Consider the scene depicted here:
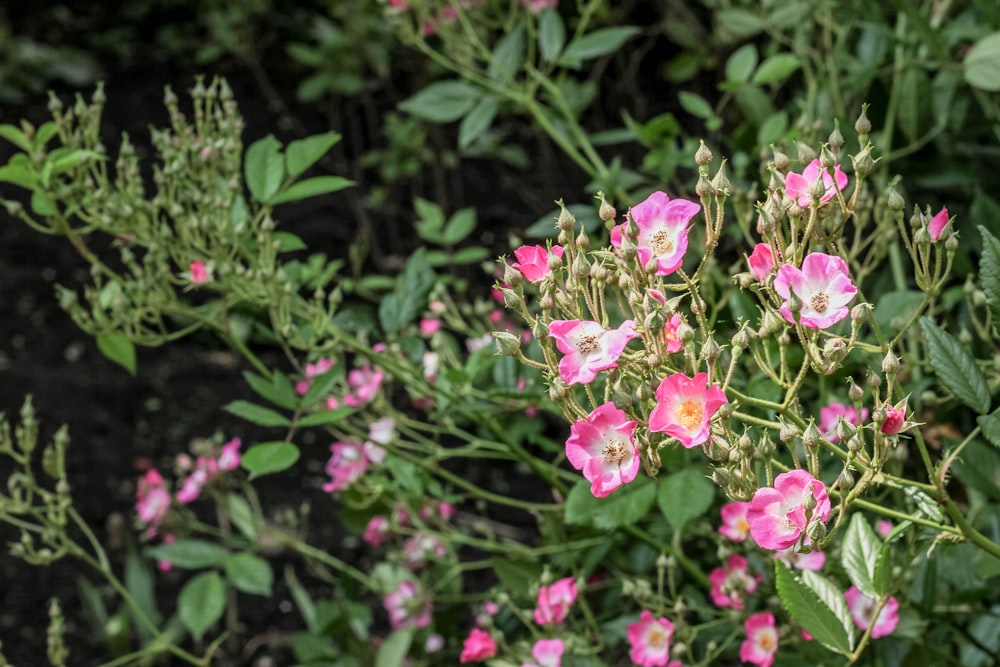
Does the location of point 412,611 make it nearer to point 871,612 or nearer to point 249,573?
point 249,573

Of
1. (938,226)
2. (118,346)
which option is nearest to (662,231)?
(938,226)

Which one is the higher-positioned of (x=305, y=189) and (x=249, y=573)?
(x=305, y=189)

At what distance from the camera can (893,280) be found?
1534 millimetres

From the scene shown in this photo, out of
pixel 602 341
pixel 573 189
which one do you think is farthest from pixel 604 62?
pixel 602 341

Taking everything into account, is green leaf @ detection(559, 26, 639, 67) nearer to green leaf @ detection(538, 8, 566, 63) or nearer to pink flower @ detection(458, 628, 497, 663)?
green leaf @ detection(538, 8, 566, 63)

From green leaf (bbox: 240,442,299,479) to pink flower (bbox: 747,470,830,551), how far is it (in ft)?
1.56

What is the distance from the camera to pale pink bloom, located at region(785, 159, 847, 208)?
72 centimetres

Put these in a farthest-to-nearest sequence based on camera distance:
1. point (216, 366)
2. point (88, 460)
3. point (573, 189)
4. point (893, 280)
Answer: point (573, 189), point (216, 366), point (88, 460), point (893, 280)

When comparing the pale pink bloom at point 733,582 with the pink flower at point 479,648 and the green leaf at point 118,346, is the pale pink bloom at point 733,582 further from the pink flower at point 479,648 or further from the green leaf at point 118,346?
the green leaf at point 118,346

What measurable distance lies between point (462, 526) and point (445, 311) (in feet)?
3.11

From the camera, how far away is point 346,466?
1.43 metres

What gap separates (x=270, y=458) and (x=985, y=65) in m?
0.93

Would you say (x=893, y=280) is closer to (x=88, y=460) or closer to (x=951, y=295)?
(x=951, y=295)

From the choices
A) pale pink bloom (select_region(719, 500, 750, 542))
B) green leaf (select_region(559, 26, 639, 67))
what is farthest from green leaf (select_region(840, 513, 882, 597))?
green leaf (select_region(559, 26, 639, 67))
